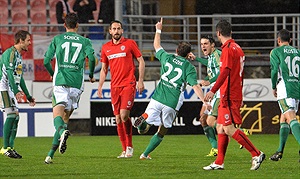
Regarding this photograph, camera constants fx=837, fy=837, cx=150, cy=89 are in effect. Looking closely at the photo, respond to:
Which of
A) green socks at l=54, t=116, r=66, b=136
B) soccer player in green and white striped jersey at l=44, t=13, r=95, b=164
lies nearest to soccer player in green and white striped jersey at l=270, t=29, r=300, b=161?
soccer player in green and white striped jersey at l=44, t=13, r=95, b=164

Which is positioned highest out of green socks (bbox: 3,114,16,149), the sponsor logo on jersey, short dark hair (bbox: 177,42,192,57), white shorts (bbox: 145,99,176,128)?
short dark hair (bbox: 177,42,192,57)

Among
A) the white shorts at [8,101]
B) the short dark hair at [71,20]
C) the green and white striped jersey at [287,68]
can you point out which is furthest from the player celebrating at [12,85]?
the green and white striped jersey at [287,68]

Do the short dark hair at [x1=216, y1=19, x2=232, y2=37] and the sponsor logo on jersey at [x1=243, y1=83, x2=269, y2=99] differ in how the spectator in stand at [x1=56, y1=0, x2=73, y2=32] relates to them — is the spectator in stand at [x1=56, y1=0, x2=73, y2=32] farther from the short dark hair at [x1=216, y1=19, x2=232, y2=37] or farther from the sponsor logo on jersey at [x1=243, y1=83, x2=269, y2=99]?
the short dark hair at [x1=216, y1=19, x2=232, y2=37]

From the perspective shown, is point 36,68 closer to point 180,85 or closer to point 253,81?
point 253,81

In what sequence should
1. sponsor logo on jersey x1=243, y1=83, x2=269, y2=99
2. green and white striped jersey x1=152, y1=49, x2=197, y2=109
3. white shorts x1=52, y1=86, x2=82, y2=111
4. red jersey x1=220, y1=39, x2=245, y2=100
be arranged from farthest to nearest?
1. sponsor logo on jersey x1=243, y1=83, x2=269, y2=99
2. green and white striped jersey x1=152, y1=49, x2=197, y2=109
3. white shorts x1=52, y1=86, x2=82, y2=111
4. red jersey x1=220, y1=39, x2=245, y2=100

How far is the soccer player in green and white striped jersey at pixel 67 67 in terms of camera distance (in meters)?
12.1

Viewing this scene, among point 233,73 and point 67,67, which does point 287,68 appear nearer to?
point 233,73

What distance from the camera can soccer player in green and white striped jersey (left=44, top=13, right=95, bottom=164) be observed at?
1207 cm

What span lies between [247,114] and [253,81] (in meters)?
0.90

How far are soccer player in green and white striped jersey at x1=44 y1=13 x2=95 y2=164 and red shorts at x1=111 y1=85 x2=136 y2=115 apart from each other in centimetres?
145

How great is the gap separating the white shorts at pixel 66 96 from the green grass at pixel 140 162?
0.87 meters

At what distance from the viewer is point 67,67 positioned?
12.2 m

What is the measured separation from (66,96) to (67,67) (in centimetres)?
44

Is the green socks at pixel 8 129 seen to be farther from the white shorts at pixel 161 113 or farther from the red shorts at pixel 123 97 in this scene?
the white shorts at pixel 161 113
